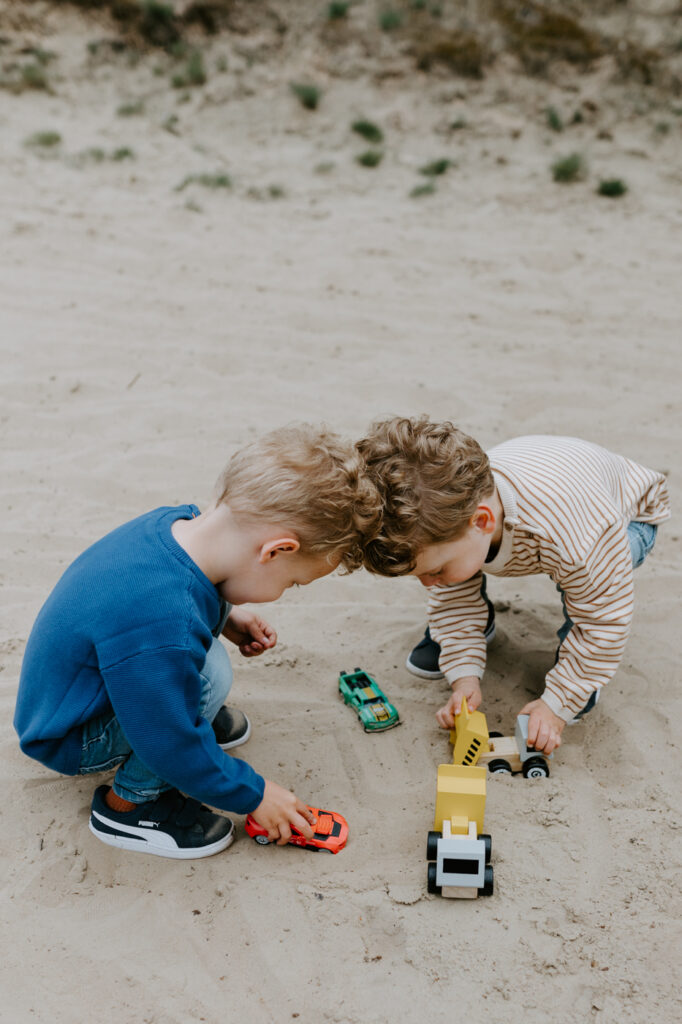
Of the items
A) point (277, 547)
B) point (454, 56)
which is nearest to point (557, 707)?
point (277, 547)

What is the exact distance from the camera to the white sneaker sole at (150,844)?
6.83 feet

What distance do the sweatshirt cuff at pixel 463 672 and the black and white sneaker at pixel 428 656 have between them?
0.53ft

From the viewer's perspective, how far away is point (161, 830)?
2.09 metres

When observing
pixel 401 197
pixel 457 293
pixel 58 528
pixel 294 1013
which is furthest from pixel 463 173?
pixel 294 1013

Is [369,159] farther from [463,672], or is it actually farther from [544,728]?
[544,728]

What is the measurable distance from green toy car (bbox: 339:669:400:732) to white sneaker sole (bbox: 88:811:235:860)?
0.57m

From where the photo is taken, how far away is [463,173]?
20.7 ft

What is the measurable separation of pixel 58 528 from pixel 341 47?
20.9 feet

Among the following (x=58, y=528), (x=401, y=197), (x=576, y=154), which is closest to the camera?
(x=58, y=528)

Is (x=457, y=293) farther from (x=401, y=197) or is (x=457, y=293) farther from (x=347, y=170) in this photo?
(x=347, y=170)

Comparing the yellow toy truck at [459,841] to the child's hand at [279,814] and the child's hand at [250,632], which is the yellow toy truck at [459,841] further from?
the child's hand at [250,632]

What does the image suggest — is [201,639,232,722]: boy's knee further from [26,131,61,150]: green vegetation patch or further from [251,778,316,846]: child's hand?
[26,131,61,150]: green vegetation patch

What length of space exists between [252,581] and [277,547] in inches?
4.7

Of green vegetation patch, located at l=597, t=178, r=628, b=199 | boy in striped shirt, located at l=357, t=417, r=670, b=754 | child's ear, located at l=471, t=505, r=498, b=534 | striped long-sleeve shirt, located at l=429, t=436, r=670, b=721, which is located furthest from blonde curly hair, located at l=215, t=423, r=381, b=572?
green vegetation patch, located at l=597, t=178, r=628, b=199
